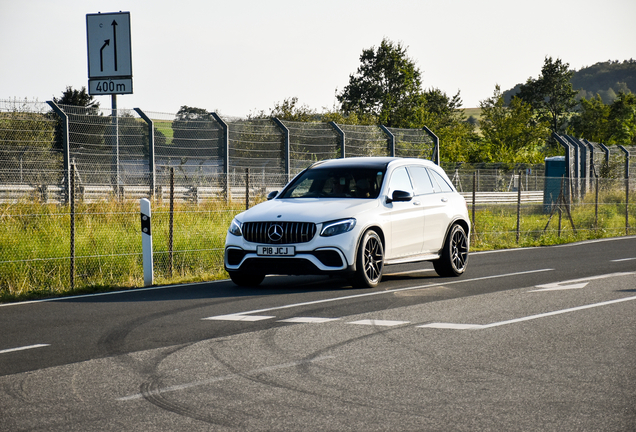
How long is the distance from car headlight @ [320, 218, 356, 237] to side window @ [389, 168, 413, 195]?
1.32 meters

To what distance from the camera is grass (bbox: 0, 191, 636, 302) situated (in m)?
11.5

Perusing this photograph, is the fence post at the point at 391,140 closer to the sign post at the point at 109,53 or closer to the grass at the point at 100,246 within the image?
the grass at the point at 100,246

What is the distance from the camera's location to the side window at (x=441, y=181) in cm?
1274

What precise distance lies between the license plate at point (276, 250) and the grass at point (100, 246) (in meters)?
2.12

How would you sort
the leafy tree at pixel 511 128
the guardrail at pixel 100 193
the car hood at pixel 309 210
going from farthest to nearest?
the leafy tree at pixel 511 128 → the guardrail at pixel 100 193 → the car hood at pixel 309 210

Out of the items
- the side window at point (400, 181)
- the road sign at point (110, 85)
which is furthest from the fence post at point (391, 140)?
the side window at point (400, 181)

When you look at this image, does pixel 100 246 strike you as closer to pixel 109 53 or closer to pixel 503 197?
pixel 109 53

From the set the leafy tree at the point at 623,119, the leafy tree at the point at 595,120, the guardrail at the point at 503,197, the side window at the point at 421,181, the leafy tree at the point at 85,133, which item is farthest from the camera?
the leafy tree at the point at 595,120

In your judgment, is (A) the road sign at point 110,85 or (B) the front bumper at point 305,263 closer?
(B) the front bumper at point 305,263

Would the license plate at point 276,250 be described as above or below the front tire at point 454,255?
above

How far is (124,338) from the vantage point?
720cm

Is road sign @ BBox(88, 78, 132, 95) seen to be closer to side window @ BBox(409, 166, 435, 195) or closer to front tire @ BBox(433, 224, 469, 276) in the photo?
side window @ BBox(409, 166, 435, 195)

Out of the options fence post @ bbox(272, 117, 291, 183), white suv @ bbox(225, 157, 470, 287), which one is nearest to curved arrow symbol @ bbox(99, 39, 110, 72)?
fence post @ bbox(272, 117, 291, 183)

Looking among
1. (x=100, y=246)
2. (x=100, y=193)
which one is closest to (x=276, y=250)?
(x=100, y=246)
